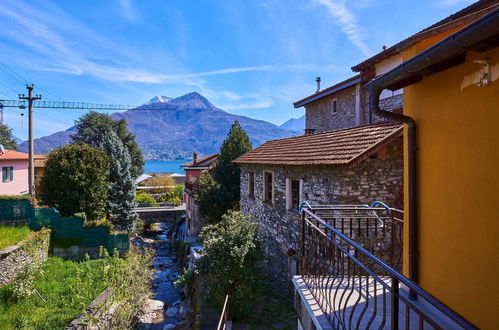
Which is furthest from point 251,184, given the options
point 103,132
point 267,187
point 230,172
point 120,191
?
point 103,132

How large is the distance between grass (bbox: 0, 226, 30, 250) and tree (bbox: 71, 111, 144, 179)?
72.2ft

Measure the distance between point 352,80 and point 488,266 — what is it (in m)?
14.6

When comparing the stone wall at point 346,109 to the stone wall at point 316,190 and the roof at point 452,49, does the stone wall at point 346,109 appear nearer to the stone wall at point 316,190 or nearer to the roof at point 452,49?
the stone wall at point 316,190

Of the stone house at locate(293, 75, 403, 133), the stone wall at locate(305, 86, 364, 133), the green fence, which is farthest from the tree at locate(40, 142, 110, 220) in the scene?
the stone wall at locate(305, 86, 364, 133)

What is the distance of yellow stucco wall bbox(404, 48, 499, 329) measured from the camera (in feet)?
8.29

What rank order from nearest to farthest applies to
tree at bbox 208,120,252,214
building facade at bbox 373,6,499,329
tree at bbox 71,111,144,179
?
1. building facade at bbox 373,6,499,329
2. tree at bbox 208,120,252,214
3. tree at bbox 71,111,144,179

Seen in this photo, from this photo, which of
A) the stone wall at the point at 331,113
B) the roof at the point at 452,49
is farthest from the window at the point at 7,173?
the roof at the point at 452,49

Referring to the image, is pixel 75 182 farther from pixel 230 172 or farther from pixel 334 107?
pixel 334 107

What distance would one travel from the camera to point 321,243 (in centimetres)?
400

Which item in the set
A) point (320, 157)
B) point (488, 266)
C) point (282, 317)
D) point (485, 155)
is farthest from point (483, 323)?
point (282, 317)

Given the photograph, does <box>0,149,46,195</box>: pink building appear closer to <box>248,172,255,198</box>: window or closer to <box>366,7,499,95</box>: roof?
<box>248,172,255,198</box>: window

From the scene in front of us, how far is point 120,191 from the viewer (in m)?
21.6

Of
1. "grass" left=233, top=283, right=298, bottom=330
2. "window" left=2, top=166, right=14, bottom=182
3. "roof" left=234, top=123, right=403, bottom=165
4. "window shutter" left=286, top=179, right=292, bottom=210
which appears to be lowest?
"grass" left=233, top=283, right=298, bottom=330

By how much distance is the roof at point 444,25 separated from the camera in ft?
11.1
